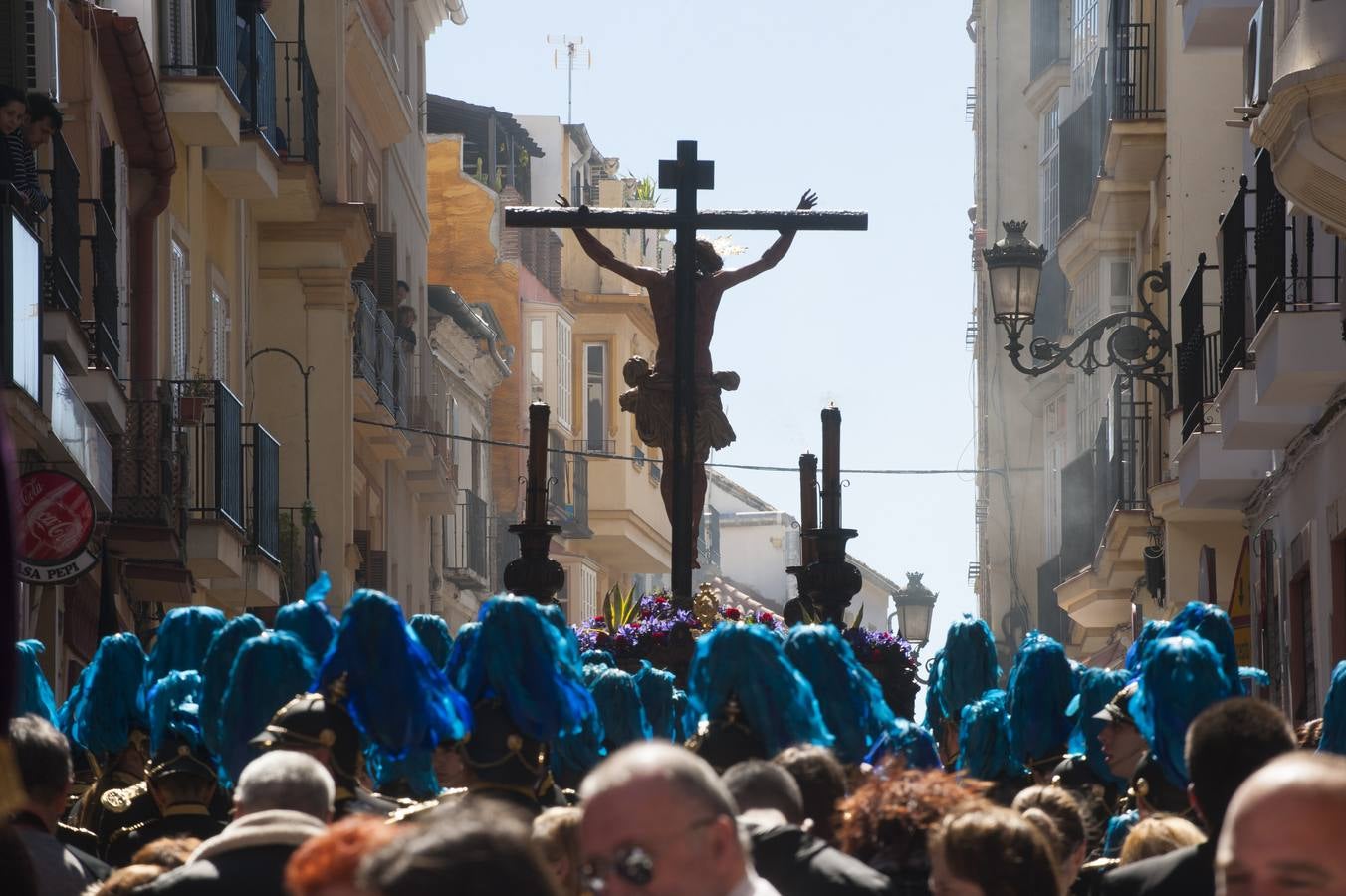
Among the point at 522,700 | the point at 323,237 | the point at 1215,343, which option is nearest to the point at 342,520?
the point at 323,237

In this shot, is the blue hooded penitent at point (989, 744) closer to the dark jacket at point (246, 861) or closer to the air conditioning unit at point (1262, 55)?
the air conditioning unit at point (1262, 55)

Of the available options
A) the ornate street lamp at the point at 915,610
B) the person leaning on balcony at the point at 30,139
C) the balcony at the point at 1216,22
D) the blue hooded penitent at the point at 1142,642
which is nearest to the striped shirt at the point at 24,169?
the person leaning on balcony at the point at 30,139

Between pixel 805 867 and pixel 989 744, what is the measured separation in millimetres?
4541

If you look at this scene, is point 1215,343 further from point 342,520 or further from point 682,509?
point 342,520

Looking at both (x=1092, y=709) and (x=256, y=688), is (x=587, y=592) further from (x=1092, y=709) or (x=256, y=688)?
(x=256, y=688)

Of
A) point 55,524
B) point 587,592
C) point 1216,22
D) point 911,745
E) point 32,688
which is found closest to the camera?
point 911,745

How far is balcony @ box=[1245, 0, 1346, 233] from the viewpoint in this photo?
1321 centimetres

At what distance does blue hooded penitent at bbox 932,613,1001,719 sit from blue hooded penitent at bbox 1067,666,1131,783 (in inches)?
74.7

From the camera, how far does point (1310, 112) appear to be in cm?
1344

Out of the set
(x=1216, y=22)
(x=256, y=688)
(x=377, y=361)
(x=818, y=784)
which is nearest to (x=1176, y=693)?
(x=818, y=784)

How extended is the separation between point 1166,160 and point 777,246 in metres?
10.9

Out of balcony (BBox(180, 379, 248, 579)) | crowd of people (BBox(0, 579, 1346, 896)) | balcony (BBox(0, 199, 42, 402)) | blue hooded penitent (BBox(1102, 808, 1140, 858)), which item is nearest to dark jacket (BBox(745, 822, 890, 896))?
crowd of people (BBox(0, 579, 1346, 896))

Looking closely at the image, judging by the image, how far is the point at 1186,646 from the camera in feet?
27.6

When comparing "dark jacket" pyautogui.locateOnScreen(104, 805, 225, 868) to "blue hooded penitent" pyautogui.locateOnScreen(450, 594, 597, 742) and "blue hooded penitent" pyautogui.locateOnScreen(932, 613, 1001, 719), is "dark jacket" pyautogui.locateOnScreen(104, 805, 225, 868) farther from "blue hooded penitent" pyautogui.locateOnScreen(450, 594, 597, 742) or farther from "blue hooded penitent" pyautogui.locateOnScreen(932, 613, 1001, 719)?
"blue hooded penitent" pyautogui.locateOnScreen(932, 613, 1001, 719)
